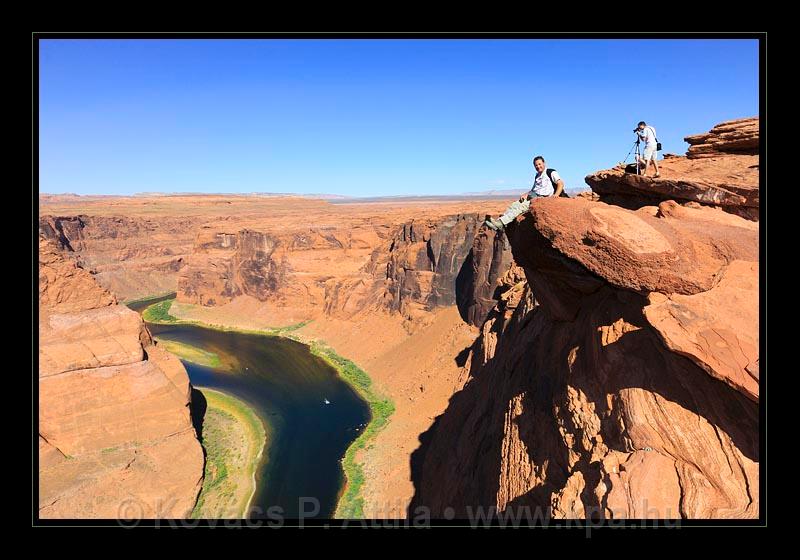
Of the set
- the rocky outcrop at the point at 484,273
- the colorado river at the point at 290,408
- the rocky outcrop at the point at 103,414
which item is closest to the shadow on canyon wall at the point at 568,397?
the colorado river at the point at 290,408

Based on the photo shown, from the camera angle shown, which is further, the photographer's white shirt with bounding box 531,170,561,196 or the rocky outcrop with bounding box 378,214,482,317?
the rocky outcrop with bounding box 378,214,482,317

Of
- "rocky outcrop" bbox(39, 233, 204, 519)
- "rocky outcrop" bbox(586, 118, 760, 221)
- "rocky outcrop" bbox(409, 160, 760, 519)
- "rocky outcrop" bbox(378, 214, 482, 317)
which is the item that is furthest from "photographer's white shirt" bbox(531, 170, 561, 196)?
"rocky outcrop" bbox(378, 214, 482, 317)

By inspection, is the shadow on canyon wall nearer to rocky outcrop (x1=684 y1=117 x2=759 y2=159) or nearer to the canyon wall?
the canyon wall

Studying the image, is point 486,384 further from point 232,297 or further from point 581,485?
point 232,297

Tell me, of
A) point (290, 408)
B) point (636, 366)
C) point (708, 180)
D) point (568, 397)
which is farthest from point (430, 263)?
point (636, 366)

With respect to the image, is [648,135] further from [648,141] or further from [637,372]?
[637,372]
